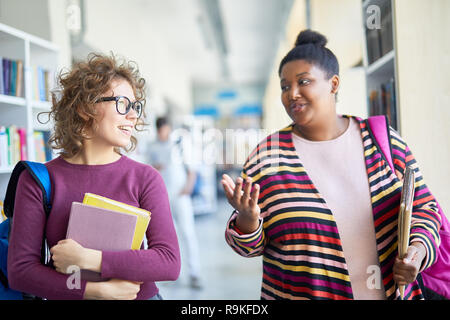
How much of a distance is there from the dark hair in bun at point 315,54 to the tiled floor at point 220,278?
1815 millimetres

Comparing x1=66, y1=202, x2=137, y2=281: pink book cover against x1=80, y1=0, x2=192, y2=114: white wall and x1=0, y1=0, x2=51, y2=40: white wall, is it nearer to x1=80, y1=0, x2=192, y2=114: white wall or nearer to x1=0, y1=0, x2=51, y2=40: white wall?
x1=0, y1=0, x2=51, y2=40: white wall

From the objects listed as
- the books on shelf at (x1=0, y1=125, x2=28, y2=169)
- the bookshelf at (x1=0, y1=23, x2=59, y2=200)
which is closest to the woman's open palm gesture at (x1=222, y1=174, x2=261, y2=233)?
the bookshelf at (x1=0, y1=23, x2=59, y2=200)

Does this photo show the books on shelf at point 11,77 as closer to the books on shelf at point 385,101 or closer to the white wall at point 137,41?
the white wall at point 137,41

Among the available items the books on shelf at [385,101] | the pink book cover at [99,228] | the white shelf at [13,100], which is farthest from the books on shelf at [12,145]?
the books on shelf at [385,101]

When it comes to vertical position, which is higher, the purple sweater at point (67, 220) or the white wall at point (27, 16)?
the white wall at point (27, 16)

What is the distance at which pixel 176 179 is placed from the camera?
11.8 feet

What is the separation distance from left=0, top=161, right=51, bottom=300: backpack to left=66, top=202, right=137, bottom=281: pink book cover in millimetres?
121

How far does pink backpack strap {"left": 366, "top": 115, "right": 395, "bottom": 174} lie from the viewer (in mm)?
986

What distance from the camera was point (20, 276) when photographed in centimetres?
85

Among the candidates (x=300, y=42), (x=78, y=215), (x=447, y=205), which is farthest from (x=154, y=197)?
(x=447, y=205)

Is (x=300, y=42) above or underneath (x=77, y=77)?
above

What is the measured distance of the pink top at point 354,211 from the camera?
37.8 inches

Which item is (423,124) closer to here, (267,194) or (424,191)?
(424,191)
